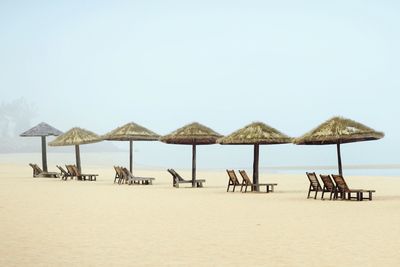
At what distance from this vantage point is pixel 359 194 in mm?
15250

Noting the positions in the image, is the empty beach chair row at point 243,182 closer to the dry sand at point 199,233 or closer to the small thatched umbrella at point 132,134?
the dry sand at point 199,233

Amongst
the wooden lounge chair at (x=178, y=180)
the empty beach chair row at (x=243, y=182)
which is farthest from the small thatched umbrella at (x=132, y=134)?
the empty beach chair row at (x=243, y=182)

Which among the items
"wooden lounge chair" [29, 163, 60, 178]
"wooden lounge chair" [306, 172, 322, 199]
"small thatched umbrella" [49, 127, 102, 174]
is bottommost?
"wooden lounge chair" [29, 163, 60, 178]

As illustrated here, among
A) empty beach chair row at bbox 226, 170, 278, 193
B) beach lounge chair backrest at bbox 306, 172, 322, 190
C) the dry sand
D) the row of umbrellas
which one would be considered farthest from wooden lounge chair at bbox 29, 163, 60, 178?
beach lounge chair backrest at bbox 306, 172, 322, 190

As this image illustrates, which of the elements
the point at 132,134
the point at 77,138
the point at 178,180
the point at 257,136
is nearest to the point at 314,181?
the point at 257,136

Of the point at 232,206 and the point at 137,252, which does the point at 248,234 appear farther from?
the point at 232,206

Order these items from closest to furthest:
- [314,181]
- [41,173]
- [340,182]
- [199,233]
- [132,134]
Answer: [199,233]
[340,182]
[314,181]
[132,134]
[41,173]

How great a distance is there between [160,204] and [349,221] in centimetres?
472

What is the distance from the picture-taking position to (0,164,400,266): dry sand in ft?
21.7

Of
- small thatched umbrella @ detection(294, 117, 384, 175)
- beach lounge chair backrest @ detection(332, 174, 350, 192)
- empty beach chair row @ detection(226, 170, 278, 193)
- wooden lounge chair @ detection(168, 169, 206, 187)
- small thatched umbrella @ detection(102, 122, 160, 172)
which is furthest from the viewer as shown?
small thatched umbrella @ detection(102, 122, 160, 172)

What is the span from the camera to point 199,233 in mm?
8719

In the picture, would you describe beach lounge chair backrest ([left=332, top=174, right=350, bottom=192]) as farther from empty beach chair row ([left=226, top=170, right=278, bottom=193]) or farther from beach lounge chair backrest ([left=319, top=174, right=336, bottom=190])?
empty beach chair row ([left=226, top=170, right=278, bottom=193])

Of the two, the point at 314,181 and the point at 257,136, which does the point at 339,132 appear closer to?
the point at 314,181

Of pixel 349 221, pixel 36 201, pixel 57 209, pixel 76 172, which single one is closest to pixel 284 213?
pixel 349 221
